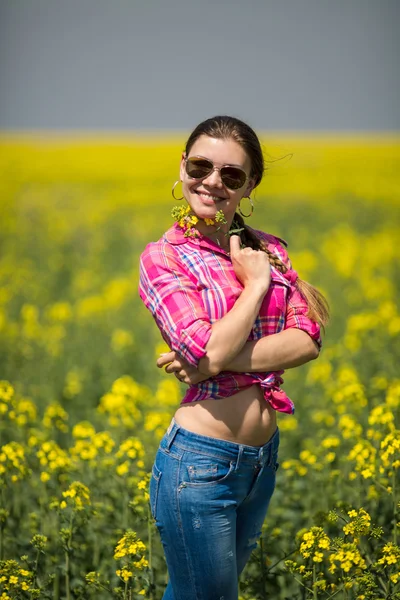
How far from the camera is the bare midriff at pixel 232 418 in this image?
2.28m

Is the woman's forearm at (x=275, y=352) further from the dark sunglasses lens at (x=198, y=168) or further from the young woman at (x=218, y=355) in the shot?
the dark sunglasses lens at (x=198, y=168)

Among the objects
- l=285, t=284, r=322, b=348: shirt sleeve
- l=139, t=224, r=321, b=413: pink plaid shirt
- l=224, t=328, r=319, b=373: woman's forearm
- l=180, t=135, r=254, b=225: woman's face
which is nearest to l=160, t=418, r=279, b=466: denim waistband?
l=139, t=224, r=321, b=413: pink plaid shirt

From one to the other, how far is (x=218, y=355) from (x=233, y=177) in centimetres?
61

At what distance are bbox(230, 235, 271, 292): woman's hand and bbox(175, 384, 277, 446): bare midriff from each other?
0.34 meters

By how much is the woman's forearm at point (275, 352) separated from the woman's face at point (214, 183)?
43 cm

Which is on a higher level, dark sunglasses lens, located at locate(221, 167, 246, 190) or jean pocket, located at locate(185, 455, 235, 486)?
dark sunglasses lens, located at locate(221, 167, 246, 190)

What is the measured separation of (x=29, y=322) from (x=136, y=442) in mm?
3863

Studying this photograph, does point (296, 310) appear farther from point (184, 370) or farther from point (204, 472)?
point (204, 472)

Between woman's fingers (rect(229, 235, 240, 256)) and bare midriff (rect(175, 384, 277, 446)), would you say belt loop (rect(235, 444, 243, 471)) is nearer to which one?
bare midriff (rect(175, 384, 277, 446))

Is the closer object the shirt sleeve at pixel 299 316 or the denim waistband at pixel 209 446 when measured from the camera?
the denim waistband at pixel 209 446

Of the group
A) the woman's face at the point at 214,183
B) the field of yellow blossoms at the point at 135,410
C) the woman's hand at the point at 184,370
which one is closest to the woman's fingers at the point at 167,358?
the woman's hand at the point at 184,370

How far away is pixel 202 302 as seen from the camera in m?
2.30

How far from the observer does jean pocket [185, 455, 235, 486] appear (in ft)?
7.30

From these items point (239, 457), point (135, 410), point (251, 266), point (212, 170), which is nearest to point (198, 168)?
point (212, 170)
